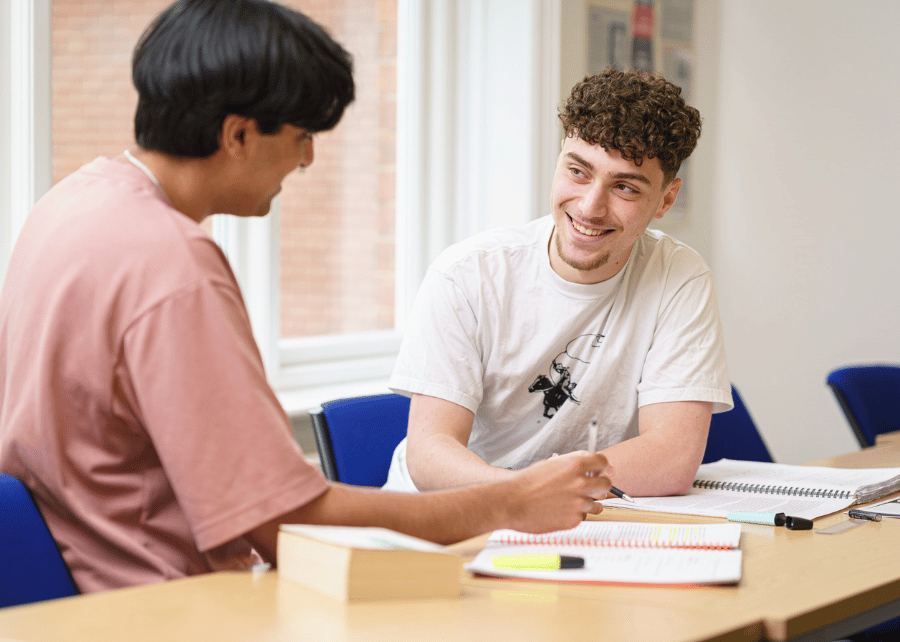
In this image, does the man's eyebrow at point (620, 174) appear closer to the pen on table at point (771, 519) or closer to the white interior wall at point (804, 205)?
the pen on table at point (771, 519)

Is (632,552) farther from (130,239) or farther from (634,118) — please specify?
(634,118)

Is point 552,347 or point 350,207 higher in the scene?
point 350,207

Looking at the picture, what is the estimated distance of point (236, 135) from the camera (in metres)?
1.21

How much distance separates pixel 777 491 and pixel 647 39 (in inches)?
94.8

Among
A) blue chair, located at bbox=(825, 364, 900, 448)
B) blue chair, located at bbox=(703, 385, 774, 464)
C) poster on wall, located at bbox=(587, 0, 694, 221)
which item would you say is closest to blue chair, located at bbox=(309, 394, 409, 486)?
blue chair, located at bbox=(703, 385, 774, 464)

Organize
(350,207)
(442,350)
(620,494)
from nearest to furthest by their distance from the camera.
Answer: (620,494) < (442,350) < (350,207)

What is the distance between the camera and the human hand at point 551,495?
1285 mm

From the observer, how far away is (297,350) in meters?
3.11

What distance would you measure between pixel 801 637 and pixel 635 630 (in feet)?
0.70

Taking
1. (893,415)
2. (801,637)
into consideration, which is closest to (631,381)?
(801,637)

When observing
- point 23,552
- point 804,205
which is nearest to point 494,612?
point 23,552

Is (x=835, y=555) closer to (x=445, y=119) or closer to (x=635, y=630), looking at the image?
(x=635, y=630)

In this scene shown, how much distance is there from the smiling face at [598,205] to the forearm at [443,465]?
455 mm

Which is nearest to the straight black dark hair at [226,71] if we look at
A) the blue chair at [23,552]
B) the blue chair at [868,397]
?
the blue chair at [23,552]
